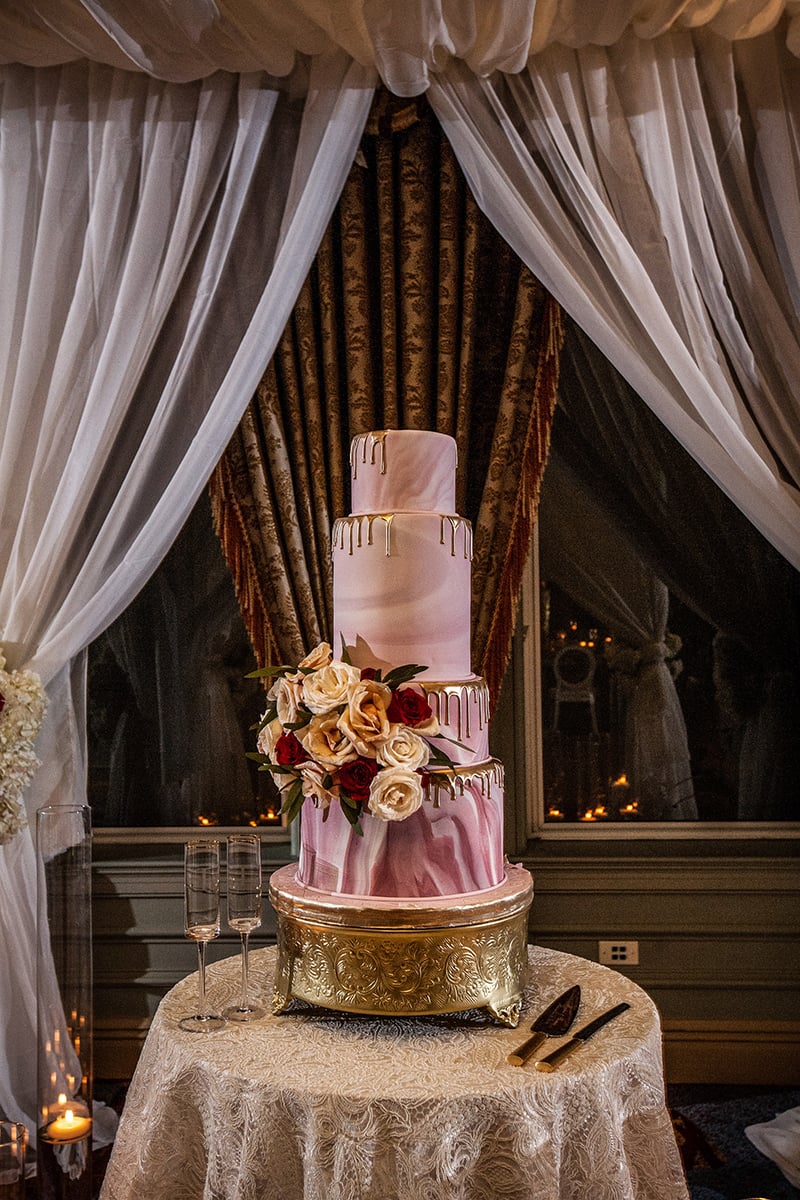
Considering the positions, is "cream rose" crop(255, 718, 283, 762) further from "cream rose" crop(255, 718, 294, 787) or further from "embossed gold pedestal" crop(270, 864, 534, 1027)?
"embossed gold pedestal" crop(270, 864, 534, 1027)

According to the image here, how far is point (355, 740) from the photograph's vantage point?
1.82 meters

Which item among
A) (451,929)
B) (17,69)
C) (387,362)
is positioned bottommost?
(451,929)

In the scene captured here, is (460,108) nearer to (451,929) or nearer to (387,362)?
(387,362)

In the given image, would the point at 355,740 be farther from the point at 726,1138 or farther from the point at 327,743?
the point at 726,1138

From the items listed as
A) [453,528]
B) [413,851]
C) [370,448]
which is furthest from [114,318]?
[413,851]

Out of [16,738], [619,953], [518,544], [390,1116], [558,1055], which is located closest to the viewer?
[390,1116]

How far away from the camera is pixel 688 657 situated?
3133 mm

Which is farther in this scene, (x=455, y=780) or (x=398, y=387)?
(x=398, y=387)

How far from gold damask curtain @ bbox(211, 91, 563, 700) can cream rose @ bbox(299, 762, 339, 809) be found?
1.00 metres

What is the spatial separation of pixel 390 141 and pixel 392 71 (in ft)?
1.62

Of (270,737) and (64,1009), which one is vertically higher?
(270,737)

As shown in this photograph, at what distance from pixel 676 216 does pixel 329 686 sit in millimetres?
1618

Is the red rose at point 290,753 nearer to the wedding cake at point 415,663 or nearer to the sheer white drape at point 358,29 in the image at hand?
the wedding cake at point 415,663

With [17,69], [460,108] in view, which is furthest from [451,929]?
[17,69]
